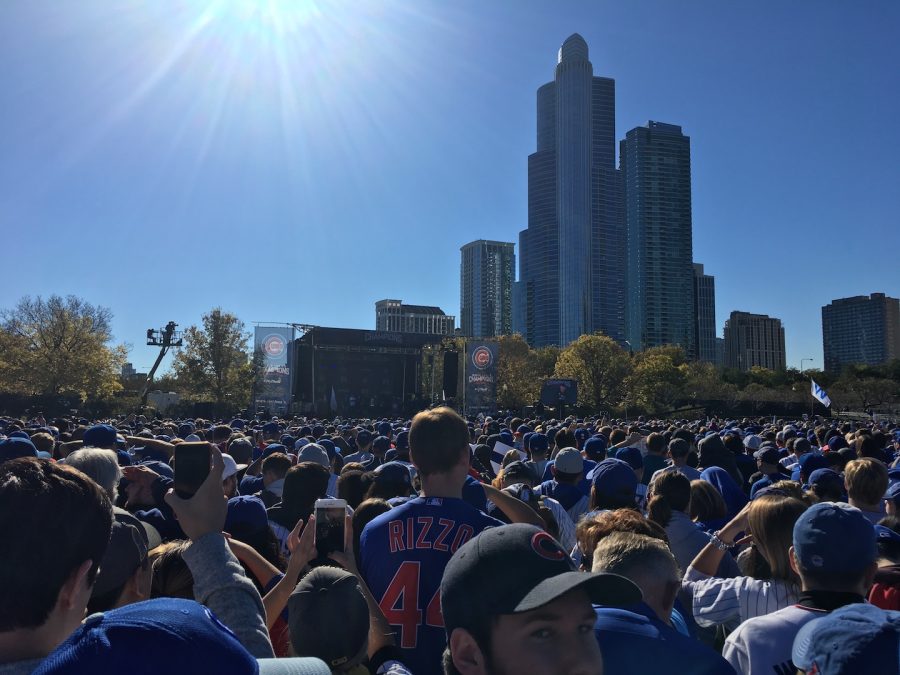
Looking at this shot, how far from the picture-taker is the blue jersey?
2.70 metres

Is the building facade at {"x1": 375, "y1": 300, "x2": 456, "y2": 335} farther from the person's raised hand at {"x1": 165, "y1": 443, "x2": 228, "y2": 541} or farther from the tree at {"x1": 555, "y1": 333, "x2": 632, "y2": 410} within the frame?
the person's raised hand at {"x1": 165, "y1": 443, "x2": 228, "y2": 541}

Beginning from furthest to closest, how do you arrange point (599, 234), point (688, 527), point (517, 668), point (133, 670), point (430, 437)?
point (599, 234) < point (688, 527) < point (430, 437) < point (517, 668) < point (133, 670)

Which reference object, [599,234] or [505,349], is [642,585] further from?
[599,234]

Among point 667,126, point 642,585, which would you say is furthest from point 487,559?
point 667,126

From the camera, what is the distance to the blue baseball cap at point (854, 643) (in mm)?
Answer: 1546

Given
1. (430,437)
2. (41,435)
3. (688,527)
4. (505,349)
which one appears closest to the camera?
(430,437)

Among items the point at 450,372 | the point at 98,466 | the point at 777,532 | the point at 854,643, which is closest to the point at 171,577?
Result: the point at 98,466

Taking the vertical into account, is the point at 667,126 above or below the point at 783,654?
above

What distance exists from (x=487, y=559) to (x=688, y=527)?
3.24 m

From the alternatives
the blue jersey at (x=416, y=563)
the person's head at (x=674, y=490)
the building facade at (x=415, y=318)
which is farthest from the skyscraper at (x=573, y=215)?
the blue jersey at (x=416, y=563)

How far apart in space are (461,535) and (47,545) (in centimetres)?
175

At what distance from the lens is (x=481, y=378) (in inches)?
1393

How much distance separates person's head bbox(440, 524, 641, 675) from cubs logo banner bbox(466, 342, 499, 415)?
1311 inches

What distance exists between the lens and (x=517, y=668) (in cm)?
160
